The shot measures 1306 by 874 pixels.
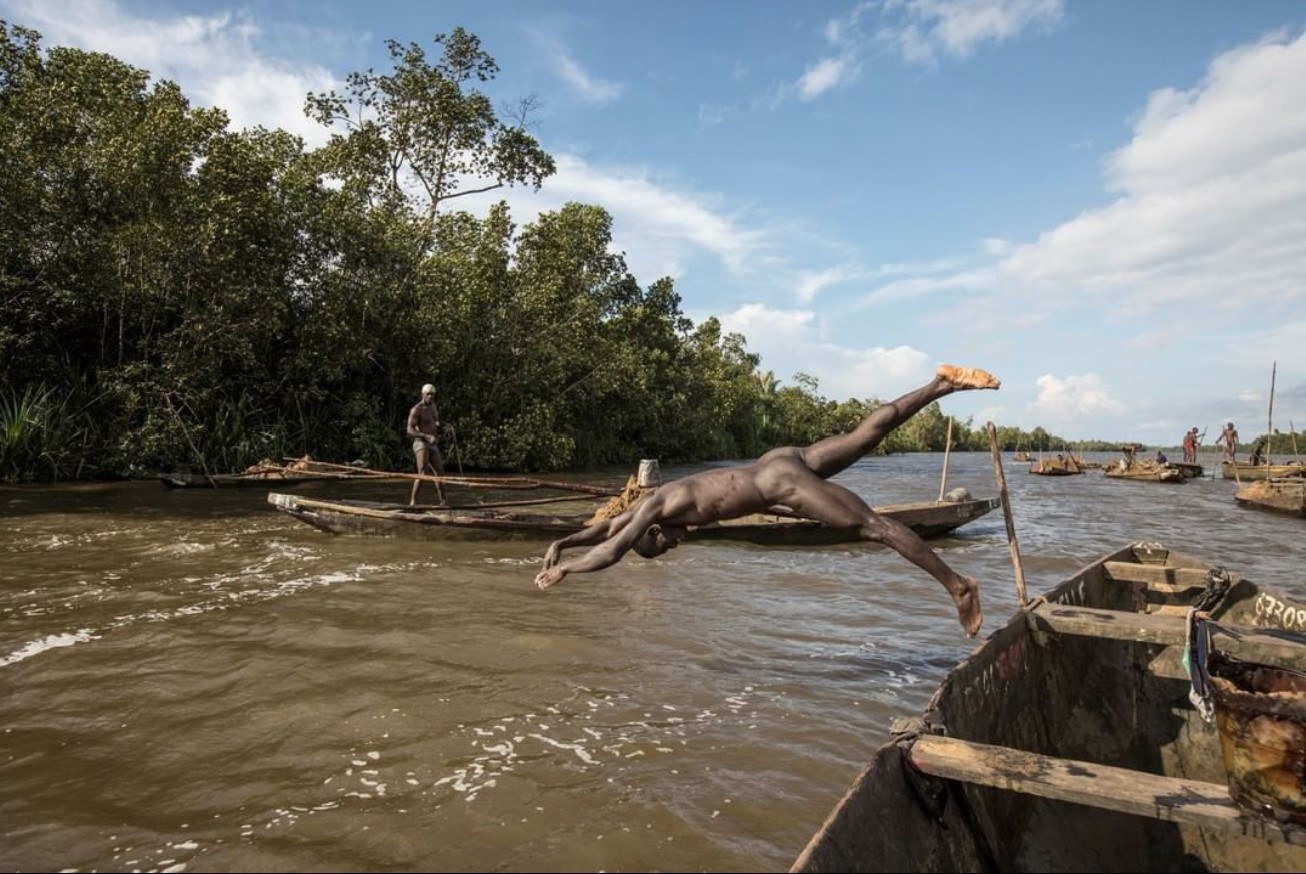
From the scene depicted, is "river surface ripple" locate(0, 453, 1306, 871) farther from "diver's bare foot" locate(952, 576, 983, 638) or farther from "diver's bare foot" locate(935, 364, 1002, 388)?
"diver's bare foot" locate(935, 364, 1002, 388)

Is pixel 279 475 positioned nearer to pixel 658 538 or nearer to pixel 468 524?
pixel 468 524

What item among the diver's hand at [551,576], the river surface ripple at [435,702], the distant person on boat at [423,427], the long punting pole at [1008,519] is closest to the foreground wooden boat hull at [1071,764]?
the long punting pole at [1008,519]

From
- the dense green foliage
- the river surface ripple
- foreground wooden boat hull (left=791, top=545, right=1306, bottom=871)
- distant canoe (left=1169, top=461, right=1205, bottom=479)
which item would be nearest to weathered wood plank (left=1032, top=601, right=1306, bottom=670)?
foreground wooden boat hull (left=791, top=545, right=1306, bottom=871)

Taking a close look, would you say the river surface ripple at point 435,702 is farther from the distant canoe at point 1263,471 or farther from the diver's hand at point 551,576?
the distant canoe at point 1263,471

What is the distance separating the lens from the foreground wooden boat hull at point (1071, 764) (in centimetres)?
220

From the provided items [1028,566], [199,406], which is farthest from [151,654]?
[199,406]

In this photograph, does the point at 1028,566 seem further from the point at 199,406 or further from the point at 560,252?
the point at 560,252

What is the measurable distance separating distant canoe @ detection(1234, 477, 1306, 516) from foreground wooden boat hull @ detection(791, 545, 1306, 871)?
15.0m

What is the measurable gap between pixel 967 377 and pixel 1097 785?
2480mm

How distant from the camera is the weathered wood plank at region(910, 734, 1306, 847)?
6.93 ft

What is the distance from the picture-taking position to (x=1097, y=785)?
7.52 ft

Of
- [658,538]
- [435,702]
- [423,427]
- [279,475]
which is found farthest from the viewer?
[279,475]

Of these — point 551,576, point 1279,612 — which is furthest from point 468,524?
point 1279,612

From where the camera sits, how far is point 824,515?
4086 millimetres
